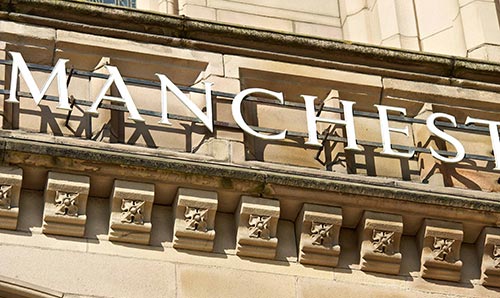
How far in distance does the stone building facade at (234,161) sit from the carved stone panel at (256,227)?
0.01m

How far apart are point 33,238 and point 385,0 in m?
5.60

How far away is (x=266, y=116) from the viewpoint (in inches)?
676

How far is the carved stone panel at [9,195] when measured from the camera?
50.5 ft

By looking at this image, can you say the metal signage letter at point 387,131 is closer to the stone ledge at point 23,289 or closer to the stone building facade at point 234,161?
the stone building facade at point 234,161

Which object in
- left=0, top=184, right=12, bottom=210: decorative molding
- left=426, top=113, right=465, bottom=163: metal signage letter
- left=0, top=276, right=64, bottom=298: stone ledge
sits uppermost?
left=426, top=113, right=465, bottom=163: metal signage letter

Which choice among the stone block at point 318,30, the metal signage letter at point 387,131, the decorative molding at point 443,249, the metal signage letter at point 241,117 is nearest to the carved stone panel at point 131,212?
the metal signage letter at point 241,117

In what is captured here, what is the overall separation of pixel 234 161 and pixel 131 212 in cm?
113

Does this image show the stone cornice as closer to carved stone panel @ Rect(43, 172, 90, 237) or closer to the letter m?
the letter m

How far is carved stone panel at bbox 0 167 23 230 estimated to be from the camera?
50.5ft

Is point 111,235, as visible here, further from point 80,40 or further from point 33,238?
point 80,40

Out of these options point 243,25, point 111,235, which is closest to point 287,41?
point 243,25

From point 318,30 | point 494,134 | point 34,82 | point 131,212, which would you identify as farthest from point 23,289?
point 318,30

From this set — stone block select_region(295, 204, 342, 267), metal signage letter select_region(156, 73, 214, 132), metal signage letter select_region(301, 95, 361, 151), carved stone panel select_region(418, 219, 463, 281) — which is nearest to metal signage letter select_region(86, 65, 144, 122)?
metal signage letter select_region(156, 73, 214, 132)

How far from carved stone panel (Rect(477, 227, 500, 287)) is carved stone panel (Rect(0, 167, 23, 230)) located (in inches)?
155
